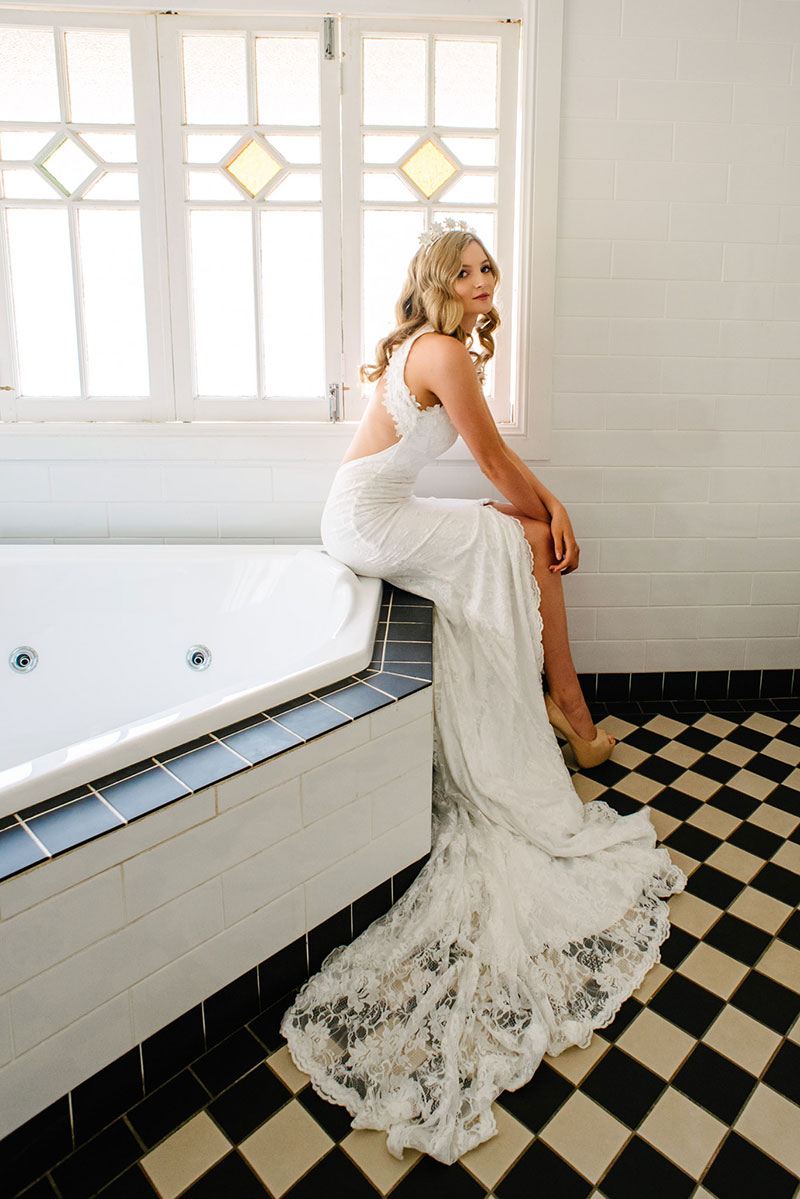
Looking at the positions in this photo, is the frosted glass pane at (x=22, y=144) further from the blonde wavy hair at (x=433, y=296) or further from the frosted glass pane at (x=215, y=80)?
the blonde wavy hair at (x=433, y=296)

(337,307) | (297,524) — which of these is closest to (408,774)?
(297,524)

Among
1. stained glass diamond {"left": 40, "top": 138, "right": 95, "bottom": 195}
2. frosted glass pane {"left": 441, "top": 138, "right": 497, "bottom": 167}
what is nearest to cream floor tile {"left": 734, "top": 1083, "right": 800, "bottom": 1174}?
frosted glass pane {"left": 441, "top": 138, "right": 497, "bottom": 167}

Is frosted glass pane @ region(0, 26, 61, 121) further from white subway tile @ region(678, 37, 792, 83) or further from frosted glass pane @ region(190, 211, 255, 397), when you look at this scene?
white subway tile @ region(678, 37, 792, 83)

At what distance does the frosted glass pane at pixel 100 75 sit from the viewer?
2.35 meters

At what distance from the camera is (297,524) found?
2.62 meters

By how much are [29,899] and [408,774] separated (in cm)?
75

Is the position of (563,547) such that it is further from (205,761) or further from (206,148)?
(206,148)

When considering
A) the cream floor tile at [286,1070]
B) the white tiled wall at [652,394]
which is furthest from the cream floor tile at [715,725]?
the cream floor tile at [286,1070]

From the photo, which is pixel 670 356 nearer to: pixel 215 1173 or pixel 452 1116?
pixel 452 1116

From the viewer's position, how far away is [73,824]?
1134 millimetres

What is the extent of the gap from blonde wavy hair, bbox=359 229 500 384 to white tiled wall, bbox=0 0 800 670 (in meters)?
0.48

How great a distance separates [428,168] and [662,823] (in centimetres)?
198

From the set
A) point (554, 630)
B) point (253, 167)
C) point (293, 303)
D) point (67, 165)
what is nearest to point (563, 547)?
point (554, 630)

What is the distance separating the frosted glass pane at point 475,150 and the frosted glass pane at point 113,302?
0.97 meters
